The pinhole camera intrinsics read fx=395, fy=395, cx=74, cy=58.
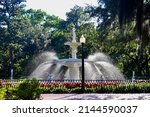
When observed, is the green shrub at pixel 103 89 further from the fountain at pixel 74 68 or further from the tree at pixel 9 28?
the tree at pixel 9 28

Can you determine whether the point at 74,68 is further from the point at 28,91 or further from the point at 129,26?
the point at 28,91

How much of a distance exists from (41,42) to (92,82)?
29667 mm

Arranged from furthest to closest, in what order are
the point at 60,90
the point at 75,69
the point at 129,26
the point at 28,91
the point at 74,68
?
1. the point at 75,69
2. the point at 74,68
3. the point at 129,26
4. the point at 60,90
5. the point at 28,91

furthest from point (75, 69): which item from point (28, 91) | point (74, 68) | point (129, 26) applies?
point (28, 91)

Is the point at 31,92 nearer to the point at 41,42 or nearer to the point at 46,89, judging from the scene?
the point at 46,89

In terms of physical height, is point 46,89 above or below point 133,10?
below

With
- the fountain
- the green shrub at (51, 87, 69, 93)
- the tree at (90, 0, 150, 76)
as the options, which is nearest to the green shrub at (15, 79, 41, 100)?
the tree at (90, 0, 150, 76)

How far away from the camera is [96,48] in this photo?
155 ft

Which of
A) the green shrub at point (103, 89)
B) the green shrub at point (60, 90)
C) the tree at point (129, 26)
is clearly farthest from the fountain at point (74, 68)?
the green shrub at point (103, 89)

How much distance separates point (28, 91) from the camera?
→ 11062mm

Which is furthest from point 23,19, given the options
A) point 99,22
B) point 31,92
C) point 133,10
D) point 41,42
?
point 31,92

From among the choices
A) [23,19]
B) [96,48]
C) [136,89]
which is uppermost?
[23,19]

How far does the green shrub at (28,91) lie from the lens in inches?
433

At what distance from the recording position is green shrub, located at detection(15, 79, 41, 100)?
11.0 metres
